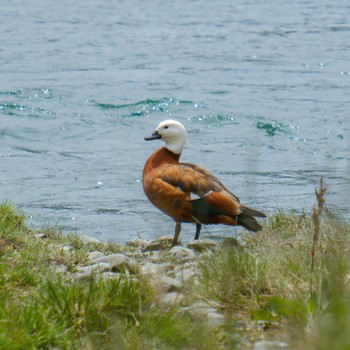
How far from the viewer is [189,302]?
3465mm

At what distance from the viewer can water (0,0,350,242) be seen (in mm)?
10961

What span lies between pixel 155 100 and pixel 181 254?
1015 centimetres

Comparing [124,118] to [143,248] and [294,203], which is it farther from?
[143,248]

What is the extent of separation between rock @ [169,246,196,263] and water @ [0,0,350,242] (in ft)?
2.81

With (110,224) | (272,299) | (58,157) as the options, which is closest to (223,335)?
(272,299)

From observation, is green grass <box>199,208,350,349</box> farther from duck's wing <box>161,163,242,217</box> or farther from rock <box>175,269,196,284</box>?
duck's wing <box>161,163,242,217</box>

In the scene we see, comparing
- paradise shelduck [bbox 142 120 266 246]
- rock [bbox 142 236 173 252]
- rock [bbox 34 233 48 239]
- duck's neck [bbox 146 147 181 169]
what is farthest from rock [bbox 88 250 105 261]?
duck's neck [bbox 146 147 181 169]

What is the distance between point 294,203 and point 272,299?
19.2ft

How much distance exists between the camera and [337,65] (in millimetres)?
18969

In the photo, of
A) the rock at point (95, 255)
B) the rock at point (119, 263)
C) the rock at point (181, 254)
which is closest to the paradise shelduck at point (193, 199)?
the rock at point (181, 254)

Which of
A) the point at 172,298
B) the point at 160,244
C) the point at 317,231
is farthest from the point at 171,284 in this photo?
the point at 160,244

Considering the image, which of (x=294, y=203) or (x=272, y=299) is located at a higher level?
(x=272, y=299)

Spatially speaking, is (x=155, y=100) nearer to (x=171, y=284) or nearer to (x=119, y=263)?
(x=119, y=263)

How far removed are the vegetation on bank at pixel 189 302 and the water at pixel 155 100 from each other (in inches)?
103
